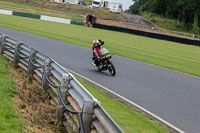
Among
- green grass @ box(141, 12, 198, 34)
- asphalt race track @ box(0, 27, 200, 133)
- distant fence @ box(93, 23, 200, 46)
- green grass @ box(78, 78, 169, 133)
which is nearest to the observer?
green grass @ box(78, 78, 169, 133)

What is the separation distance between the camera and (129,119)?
311 inches

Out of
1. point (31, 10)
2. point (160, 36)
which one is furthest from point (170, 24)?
point (160, 36)

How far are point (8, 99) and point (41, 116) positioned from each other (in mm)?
1153

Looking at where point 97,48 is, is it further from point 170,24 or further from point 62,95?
point 170,24

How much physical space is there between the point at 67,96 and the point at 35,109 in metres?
1.23

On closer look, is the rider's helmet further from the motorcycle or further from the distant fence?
the distant fence

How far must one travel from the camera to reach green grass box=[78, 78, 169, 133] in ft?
23.9

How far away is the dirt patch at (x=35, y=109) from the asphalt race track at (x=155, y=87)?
2809mm

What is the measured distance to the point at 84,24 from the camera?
5366cm

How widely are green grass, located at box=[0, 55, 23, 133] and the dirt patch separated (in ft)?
0.52

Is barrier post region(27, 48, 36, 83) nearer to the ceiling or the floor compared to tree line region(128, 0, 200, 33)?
nearer to the floor

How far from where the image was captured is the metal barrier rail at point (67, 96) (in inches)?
198

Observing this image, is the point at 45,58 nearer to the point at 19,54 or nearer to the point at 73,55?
the point at 19,54

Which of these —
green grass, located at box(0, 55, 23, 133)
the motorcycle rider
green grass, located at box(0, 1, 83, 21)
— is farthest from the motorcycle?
green grass, located at box(0, 1, 83, 21)
